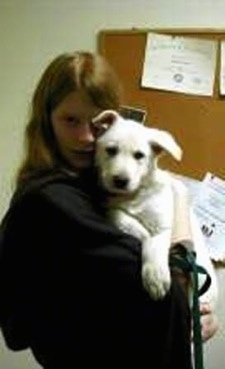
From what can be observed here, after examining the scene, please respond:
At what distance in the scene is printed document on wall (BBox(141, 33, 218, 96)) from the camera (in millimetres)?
2600

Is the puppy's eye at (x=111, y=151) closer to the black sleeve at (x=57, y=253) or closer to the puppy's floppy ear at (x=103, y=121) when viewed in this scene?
the puppy's floppy ear at (x=103, y=121)

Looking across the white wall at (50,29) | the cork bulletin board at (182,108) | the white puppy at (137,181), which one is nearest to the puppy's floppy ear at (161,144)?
the white puppy at (137,181)

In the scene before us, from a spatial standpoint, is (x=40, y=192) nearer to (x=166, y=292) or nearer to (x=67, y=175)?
(x=67, y=175)

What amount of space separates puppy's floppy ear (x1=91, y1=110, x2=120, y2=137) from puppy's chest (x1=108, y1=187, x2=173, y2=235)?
0.16m

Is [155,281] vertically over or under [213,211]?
over

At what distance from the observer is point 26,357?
8.75 ft

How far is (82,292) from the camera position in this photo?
48.3 inches

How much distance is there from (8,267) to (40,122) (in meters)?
0.33

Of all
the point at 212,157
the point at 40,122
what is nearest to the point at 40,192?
the point at 40,122

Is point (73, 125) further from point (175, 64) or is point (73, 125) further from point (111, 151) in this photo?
point (175, 64)

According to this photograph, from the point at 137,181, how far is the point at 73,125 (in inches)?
7.0

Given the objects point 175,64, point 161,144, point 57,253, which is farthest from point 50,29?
point 57,253

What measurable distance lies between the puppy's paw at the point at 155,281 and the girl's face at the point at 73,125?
0.31m

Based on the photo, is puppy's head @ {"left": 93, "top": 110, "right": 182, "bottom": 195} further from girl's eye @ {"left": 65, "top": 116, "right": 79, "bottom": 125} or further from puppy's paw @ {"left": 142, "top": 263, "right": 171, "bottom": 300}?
puppy's paw @ {"left": 142, "top": 263, "right": 171, "bottom": 300}
